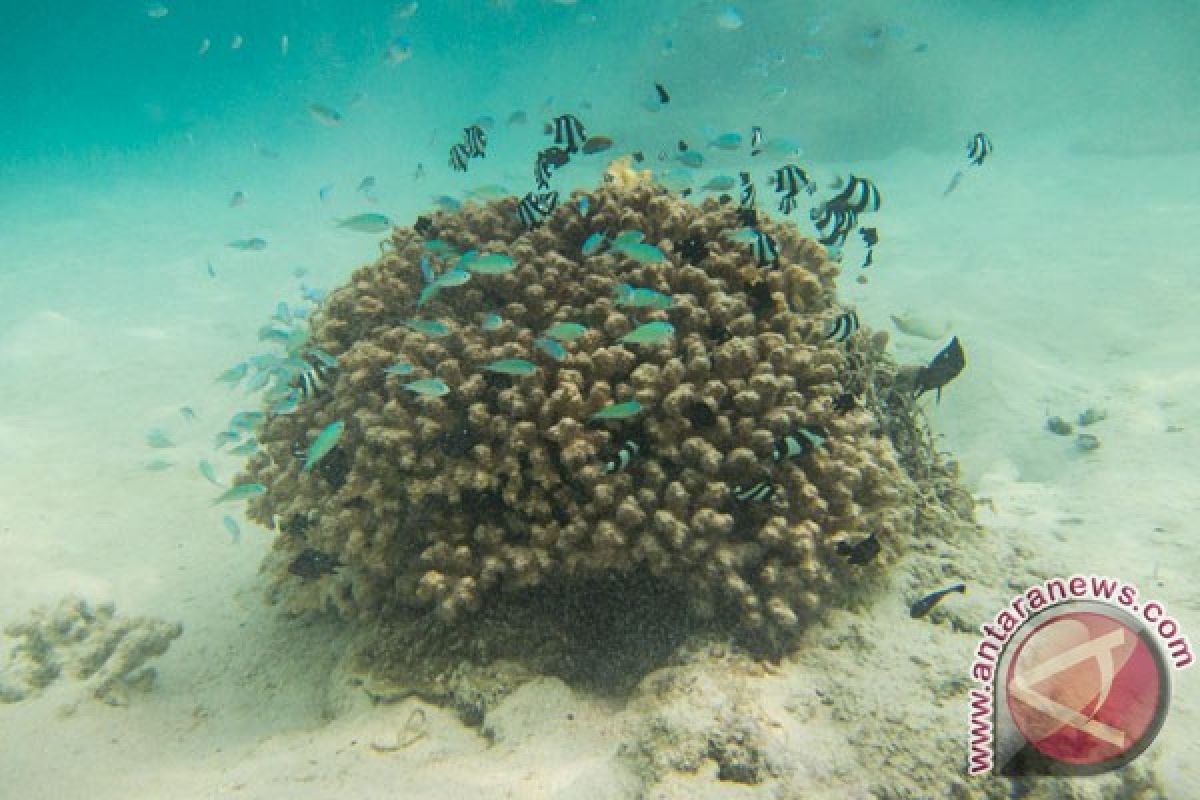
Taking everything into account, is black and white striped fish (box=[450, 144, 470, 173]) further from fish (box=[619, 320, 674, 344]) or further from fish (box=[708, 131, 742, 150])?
fish (box=[619, 320, 674, 344])

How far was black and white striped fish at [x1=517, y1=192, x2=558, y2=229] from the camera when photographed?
16.2 feet

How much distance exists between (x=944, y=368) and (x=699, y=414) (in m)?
2.39

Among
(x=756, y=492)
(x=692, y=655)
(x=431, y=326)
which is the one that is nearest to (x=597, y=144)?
(x=431, y=326)

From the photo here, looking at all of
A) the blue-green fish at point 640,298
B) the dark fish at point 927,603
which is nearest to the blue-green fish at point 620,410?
the blue-green fish at point 640,298

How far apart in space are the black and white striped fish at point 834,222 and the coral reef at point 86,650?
22.8 ft

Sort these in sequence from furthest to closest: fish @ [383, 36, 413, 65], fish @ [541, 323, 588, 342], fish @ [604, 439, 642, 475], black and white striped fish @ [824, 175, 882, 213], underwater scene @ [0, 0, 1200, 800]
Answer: fish @ [383, 36, 413, 65], black and white striped fish @ [824, 175, 882, 213], fish @ [541, 323, 588, 342], fish @ [604, 439, 642, 475], underwater scene @ [0, 0, 1200, 800]

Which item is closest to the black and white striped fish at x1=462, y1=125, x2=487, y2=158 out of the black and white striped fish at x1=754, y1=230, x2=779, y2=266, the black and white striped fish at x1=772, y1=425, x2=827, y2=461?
the black and white striped fish at x1=754, y1=230, x2=779, y2=266

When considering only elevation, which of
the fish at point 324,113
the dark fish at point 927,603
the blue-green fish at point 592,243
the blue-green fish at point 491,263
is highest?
the fish at point 324,113

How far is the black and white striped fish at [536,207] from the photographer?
494cm

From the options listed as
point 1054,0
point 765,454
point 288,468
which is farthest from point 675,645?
point 1054,0

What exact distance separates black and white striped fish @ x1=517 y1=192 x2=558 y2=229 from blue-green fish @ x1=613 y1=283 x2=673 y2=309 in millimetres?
1285

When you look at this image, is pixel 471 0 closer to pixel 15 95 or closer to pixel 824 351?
pixel 824 351

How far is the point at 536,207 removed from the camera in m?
5.04

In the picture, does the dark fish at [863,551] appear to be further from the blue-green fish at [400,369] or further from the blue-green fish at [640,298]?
the blue-green fish at [400,369]
